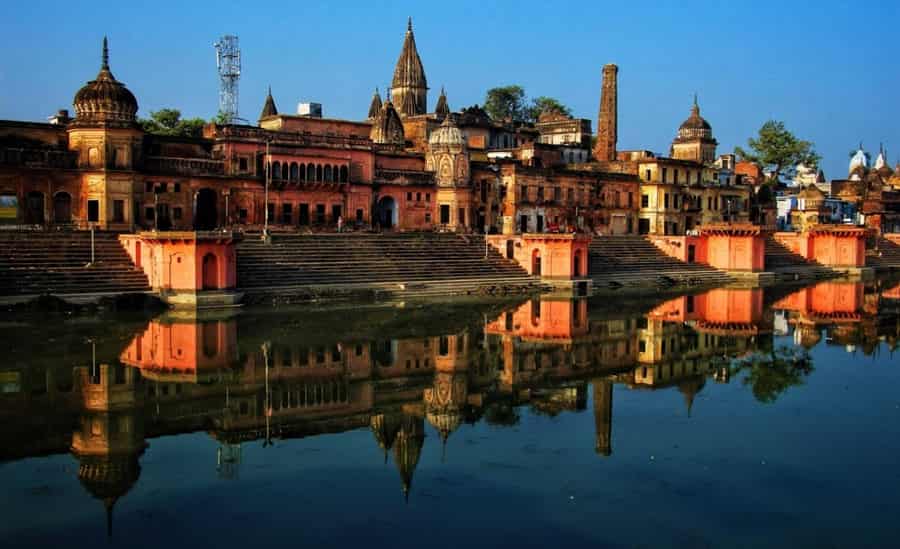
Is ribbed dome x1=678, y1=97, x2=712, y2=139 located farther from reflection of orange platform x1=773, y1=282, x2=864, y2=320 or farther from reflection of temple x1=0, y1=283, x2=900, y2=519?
reflection of temple x1=0, y1=283, x2=900, y2=519

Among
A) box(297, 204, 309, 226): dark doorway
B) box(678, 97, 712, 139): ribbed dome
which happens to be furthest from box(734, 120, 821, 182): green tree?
box(297, 204, 309, 226): dark doorway

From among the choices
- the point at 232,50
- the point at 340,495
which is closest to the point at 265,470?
the point at 340,495

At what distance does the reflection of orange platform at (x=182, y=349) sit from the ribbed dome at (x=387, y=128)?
79.7ft

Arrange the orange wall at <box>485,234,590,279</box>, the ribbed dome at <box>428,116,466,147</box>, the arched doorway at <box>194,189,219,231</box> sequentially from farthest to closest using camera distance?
the ribbed dome at <box>428,116,466,147</box> → the arched doorway at <box>194,189,219,231</box> → the orange wall at <box>485,234,590,279</box>

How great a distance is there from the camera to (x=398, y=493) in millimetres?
11969

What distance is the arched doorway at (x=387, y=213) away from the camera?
4419 centimetres

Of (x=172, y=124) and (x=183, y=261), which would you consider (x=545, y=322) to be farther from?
(x=172, y=124)

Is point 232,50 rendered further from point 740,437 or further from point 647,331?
point 740,437

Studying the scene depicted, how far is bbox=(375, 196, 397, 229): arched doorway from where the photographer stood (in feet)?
145

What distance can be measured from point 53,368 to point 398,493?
10112 mm

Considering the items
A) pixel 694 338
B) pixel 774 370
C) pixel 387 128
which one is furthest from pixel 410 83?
pixel 774 370

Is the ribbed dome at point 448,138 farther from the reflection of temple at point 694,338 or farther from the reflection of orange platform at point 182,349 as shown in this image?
the reflection of orange platform at point 182,349

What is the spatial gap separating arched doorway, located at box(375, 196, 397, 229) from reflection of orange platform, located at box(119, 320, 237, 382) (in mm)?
19250

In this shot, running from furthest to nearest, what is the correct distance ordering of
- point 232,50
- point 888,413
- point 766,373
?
point 232,50 < point 766,373 < point 888,413
